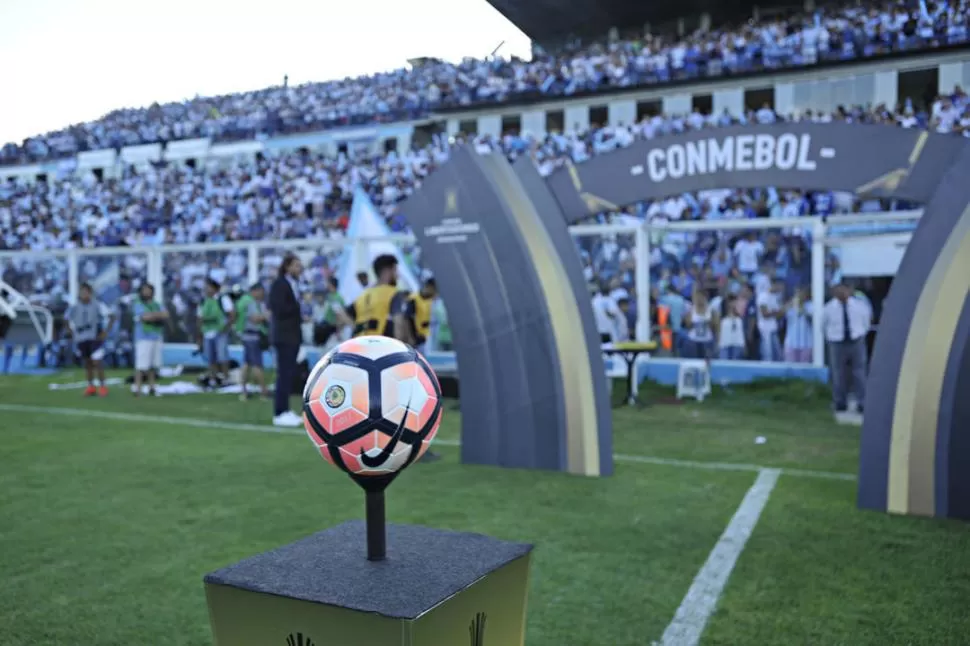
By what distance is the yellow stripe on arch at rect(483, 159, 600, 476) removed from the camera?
716 cm

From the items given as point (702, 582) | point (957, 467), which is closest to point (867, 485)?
point (957, 467)

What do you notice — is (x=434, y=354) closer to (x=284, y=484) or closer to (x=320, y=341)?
(x=320, y=341)

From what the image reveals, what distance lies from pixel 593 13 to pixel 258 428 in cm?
3054

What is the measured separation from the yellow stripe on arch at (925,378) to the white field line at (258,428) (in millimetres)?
1199

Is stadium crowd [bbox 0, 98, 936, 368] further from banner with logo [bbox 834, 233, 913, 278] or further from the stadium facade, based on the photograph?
the stadium facade

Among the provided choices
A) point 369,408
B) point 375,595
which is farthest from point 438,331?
point 375,595

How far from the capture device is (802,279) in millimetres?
12594

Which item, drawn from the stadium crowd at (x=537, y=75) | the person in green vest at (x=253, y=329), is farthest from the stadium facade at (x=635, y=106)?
the person in green vest at (x=253, y=329)

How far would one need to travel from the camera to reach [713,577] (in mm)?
4562

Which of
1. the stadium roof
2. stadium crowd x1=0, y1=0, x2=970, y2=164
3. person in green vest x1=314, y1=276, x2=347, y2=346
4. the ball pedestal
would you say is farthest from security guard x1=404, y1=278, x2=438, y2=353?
the stadium roof

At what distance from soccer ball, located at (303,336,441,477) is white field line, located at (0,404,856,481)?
540cm

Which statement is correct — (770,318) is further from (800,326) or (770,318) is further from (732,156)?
(732,156)

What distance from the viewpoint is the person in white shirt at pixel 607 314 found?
13.4 meters

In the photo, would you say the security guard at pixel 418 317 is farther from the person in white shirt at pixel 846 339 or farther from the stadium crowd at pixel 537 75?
the stadium crowd at pixel 537 75
